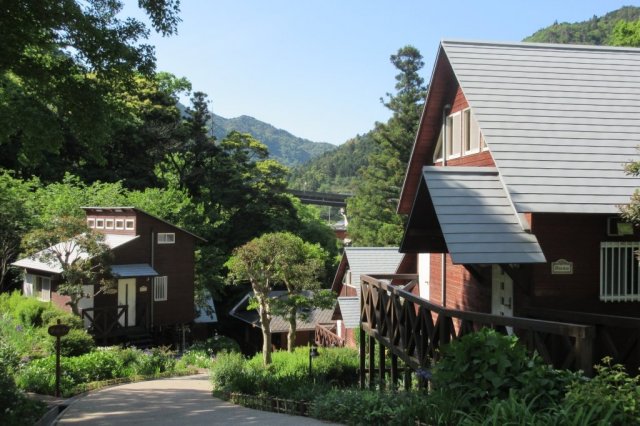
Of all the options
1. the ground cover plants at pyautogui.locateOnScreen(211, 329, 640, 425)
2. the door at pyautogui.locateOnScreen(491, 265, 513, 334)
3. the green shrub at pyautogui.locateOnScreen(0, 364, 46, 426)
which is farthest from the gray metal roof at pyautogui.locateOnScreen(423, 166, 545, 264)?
the green shrub at pyautogui.locateOnScreen(0, 364, 46, 426)

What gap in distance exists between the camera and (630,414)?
5195 mm

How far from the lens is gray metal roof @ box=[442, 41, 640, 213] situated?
32.0ft

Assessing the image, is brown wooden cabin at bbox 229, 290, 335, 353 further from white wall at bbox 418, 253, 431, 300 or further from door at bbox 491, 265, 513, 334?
door at bbox 491, 265, 513, 334

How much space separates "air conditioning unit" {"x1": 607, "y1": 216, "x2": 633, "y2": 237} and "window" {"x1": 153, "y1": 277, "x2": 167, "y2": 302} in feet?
80.8

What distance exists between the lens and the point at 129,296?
1152 inches

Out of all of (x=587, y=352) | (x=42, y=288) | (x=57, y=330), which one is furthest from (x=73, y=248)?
(x=587, y=352)

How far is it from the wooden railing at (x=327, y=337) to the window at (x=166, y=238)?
986 centimetres

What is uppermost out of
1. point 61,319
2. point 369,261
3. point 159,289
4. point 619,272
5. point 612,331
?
point 619,272

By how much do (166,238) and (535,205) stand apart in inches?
968

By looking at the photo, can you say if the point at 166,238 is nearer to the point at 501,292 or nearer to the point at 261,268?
the point at 261,268

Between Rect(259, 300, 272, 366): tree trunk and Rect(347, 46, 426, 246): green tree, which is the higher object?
Rect(347, 46, 426, 246): green tree

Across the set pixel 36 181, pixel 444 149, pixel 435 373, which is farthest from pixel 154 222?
pixel 435 373

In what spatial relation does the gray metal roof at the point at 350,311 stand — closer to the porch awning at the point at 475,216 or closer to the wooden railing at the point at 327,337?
the wooden railing at the point at 327,337

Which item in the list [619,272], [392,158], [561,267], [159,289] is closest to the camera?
[561,267]
